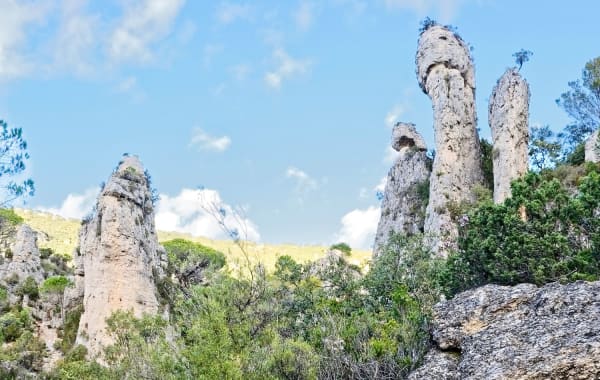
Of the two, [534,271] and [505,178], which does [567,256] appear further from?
[505,178]

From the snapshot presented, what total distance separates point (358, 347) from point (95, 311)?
57.9 feet

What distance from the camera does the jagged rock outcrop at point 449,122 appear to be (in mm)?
42812

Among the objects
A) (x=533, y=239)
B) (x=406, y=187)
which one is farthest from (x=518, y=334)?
(x=406, y=187)

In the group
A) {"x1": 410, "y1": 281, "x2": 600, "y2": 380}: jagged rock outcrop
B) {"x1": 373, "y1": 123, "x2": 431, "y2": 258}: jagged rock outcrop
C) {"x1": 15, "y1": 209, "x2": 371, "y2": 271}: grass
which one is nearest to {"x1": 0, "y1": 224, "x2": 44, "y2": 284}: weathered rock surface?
{"x1": 373, "y1": 123, "x2": 431, "y2": 258}: jagged rock outcrop

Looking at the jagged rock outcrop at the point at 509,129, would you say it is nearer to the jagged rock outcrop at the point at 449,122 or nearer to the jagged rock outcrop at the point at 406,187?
the jagged rock outcrop at the point at 449,122

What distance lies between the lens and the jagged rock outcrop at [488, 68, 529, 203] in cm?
3997

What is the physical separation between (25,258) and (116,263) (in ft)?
57.3

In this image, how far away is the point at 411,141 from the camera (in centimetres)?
5303

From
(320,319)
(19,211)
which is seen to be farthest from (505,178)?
(19,211)

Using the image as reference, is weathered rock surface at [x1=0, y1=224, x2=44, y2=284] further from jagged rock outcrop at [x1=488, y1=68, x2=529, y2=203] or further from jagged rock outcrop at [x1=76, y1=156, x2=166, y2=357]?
jagged rock outcrop at [x1=488, y1=68, x2=529, y2=203]

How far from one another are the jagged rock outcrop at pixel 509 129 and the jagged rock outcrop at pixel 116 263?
2116 cm

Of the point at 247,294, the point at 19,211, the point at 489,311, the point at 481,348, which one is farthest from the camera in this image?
the point at 19,211

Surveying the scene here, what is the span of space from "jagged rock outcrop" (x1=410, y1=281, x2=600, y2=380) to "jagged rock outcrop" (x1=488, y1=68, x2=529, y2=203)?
984 inches

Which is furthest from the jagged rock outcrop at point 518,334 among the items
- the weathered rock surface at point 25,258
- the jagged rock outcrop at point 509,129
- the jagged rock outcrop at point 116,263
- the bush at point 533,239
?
the weathered rock surface at point 25,258
